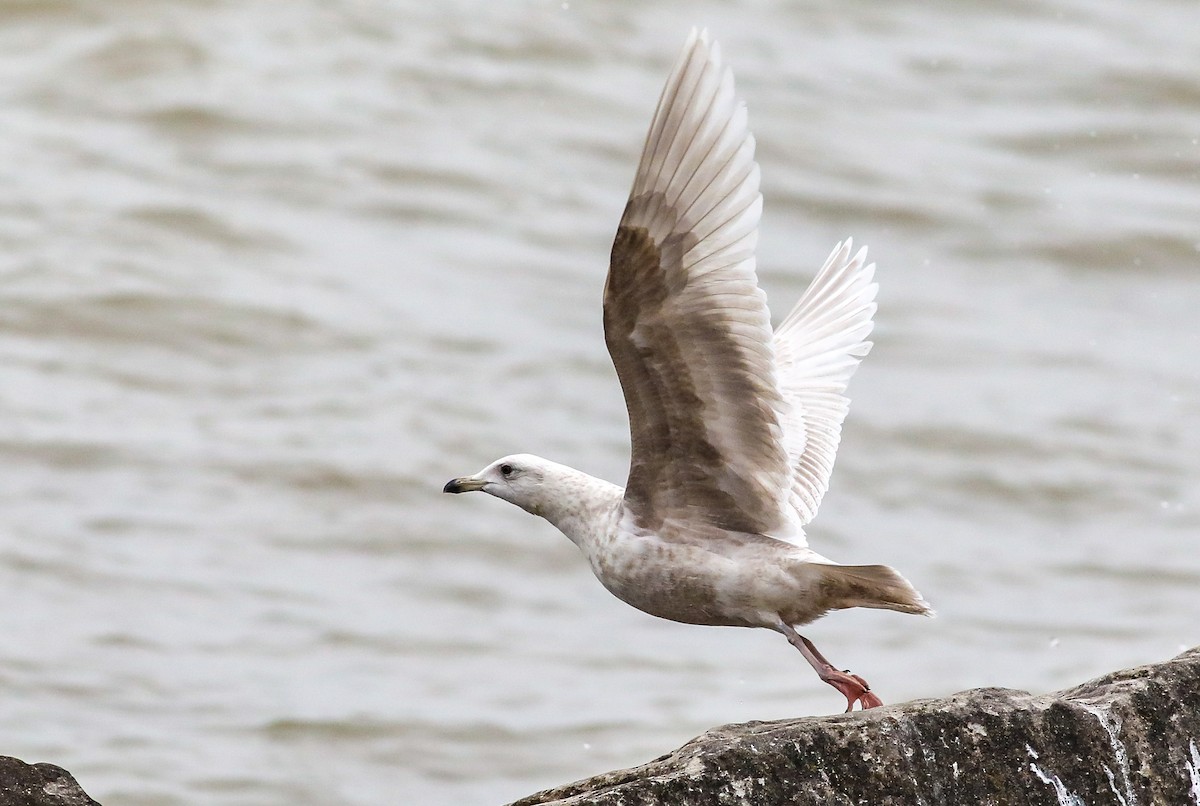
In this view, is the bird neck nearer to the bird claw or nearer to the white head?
the white head

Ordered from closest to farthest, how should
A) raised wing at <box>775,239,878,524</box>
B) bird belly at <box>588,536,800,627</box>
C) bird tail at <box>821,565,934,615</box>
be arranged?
bird tail at <box>821,565,934,615</box>
bird belly at <box>588,536,800,627</box>
raised wing at <box>775,239,878,524</box>

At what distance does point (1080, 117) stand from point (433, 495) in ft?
34.3

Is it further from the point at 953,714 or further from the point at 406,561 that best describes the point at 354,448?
the point at 953,714

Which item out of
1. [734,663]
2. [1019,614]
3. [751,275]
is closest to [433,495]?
[734,663]

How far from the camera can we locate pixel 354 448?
1531 centimetres

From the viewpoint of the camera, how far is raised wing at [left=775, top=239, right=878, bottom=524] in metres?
6.32

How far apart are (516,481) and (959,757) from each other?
7.00ft

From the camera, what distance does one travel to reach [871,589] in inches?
198

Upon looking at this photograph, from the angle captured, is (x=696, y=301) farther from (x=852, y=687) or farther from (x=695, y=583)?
(x=852, y=687)

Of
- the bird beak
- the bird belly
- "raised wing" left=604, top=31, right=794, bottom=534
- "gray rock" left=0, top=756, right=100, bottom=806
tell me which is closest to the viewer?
"gray rock" left=0, top=756, right=100, bottom=806

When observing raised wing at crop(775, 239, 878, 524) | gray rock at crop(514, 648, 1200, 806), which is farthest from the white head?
gray rock at crop(514, 648, 1200, 806)

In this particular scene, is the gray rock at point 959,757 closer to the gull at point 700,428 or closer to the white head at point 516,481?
the gull at point 700,428

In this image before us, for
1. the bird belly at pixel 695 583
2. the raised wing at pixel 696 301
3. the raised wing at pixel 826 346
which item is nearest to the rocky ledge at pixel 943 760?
the bird belly at pixel 695 583

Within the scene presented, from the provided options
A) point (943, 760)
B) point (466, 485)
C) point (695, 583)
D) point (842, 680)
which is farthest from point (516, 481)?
point (943, 760)
